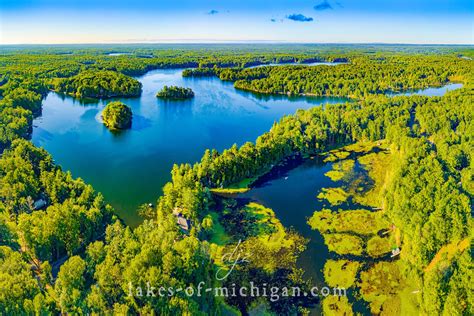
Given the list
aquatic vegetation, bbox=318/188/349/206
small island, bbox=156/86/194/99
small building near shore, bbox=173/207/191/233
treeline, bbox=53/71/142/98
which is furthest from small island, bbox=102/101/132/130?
aquatic vegetation, bbox=318/188/349/206

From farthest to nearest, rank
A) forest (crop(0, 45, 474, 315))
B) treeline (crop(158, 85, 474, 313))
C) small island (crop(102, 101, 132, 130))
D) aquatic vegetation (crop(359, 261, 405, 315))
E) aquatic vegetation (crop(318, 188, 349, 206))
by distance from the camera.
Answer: small island (crop(102, 101, 132, 130)), aquatic vegetation (crop(318, 188, 349, 206)), treeline (crop(158, 85, 474, 313)), aquatic vegetation (crop(359, 261, 405, 315)), forest (crop(0, 45, 474, 315))

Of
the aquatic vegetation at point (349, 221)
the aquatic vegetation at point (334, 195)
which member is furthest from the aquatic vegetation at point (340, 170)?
the aquatic vegetation at point (349, 221)

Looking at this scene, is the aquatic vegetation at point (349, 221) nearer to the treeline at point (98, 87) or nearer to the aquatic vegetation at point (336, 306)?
the aquatic vegetation at point (336, 306)

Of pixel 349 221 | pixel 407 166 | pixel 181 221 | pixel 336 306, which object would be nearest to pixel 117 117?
pixel 181 221

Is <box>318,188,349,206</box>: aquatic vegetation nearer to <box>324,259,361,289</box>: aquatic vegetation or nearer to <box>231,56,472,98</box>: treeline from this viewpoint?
<box>324,259,361,289</box>: aquatic vegetation

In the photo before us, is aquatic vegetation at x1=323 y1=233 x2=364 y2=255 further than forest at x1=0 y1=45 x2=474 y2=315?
Yes

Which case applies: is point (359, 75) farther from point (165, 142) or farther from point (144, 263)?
point (144, 263)
